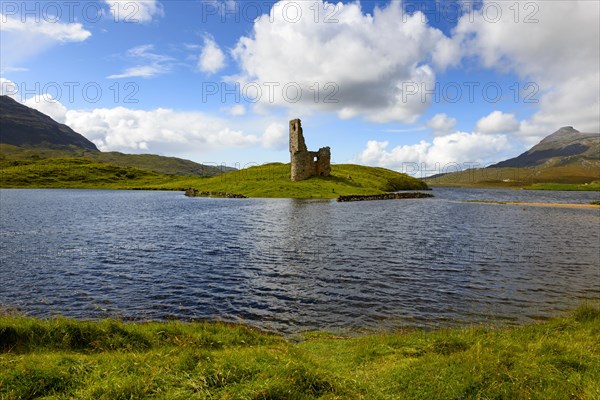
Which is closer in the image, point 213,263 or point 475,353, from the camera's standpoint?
point 475,353

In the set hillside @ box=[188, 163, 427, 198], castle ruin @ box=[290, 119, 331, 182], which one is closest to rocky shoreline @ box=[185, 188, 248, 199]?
hillside @ box=[188, 163, 427, 198]

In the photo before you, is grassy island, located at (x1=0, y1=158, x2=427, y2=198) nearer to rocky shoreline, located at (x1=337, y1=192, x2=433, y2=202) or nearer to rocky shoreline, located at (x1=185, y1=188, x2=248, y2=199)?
rocky shoreline, located at (x1=185, y1=188, x2=248, y2=199)

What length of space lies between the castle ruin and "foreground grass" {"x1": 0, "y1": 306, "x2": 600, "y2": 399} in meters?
101

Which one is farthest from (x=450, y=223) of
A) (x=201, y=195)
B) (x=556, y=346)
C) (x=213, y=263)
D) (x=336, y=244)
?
(x=201, y=195)

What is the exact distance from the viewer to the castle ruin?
113 meters

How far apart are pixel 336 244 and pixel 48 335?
28714 mm

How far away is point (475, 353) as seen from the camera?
1154cm

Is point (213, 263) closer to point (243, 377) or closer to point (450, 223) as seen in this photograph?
point (243, 377)

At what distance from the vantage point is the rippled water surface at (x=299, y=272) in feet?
65.7

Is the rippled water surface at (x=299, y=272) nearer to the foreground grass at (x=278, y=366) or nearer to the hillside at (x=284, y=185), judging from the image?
the foreground grass at (x=278, y=366)

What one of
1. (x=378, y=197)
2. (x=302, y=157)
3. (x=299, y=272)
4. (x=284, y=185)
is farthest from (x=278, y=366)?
(x=302, y=157)

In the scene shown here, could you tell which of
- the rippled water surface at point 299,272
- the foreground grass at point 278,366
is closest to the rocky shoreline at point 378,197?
the rippled water surface at point 299,272

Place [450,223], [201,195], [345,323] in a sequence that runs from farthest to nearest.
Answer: [201,195] < [450,223] < [345,323]

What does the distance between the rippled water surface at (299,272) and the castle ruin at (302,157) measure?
6423cm
